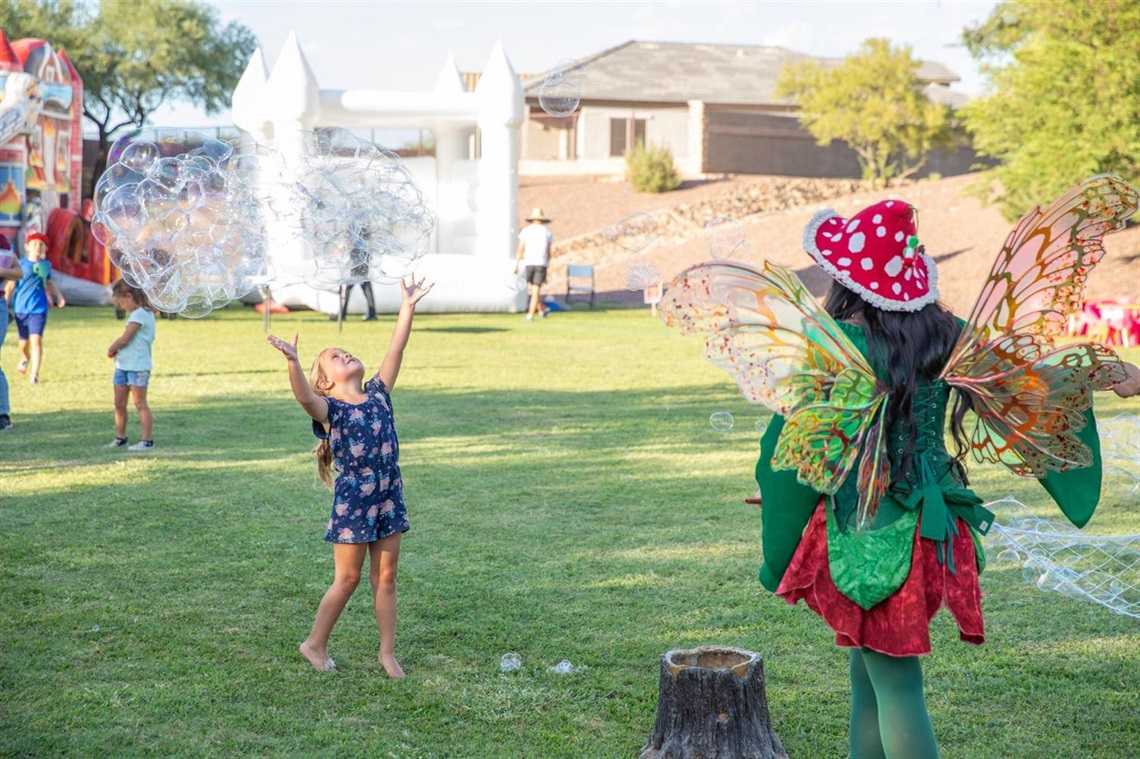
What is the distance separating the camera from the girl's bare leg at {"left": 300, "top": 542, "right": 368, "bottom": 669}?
4.40 m

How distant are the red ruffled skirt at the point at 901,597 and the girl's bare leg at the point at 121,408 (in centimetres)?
672

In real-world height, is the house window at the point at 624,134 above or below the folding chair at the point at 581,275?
above

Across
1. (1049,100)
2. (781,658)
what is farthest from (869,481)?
(1049,100)

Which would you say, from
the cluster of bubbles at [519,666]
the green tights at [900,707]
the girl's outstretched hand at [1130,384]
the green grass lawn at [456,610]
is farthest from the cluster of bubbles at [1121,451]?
the green tights at [900,707]

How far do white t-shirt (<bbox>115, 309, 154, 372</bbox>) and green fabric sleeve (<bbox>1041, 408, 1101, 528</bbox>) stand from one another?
6815 mm

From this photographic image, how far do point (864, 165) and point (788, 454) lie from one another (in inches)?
1482

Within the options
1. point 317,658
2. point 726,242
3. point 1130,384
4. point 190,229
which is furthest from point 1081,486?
point 190,229

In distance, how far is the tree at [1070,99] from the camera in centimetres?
2039

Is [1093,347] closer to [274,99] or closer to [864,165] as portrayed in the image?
[274,99]

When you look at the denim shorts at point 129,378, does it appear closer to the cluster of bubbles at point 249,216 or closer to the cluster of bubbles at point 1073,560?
the cluster of bubbles at point 249,216

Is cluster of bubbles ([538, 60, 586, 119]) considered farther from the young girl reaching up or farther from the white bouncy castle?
the white bouncy castle

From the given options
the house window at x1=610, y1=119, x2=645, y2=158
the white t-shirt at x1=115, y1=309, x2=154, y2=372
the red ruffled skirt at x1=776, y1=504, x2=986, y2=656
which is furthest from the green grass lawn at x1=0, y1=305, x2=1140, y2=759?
the house window at x1=610, y1=119, x2=645, y2=158

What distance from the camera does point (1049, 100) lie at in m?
21.3

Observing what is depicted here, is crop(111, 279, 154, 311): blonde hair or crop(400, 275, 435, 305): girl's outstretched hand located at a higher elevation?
crop(400, 275, 435, 305): girl's outstretched hand
